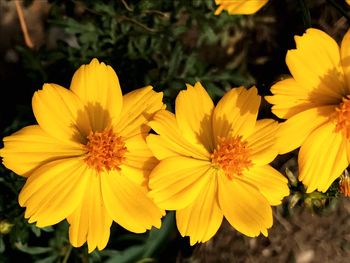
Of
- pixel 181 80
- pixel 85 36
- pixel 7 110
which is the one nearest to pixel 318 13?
pixel 181 80

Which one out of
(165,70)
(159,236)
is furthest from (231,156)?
(159,236)

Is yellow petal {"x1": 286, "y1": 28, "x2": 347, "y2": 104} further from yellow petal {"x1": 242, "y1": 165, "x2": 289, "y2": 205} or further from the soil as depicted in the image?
the soil

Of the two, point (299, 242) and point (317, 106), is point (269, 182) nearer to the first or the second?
point (317, 106)

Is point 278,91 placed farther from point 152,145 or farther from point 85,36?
point 85,36

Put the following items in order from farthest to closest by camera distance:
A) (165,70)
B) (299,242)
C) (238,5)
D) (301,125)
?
(299,242) → (165,70) → (301,125) → (238,5)

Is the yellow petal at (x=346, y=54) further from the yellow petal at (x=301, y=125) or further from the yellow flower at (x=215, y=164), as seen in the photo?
the yellow flower at (x=215, y=164)

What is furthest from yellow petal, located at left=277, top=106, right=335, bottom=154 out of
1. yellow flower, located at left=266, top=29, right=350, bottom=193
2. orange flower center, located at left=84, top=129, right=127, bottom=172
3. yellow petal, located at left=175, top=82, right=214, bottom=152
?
orange flower center, located at left=84, top=129, right=127, bottom=172

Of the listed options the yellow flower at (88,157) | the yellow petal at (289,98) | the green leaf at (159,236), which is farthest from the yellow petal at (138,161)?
the green leaf at (159,236)

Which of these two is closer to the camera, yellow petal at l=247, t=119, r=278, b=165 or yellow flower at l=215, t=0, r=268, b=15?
yellow flower at l=215, t=0, r=268, b=15
